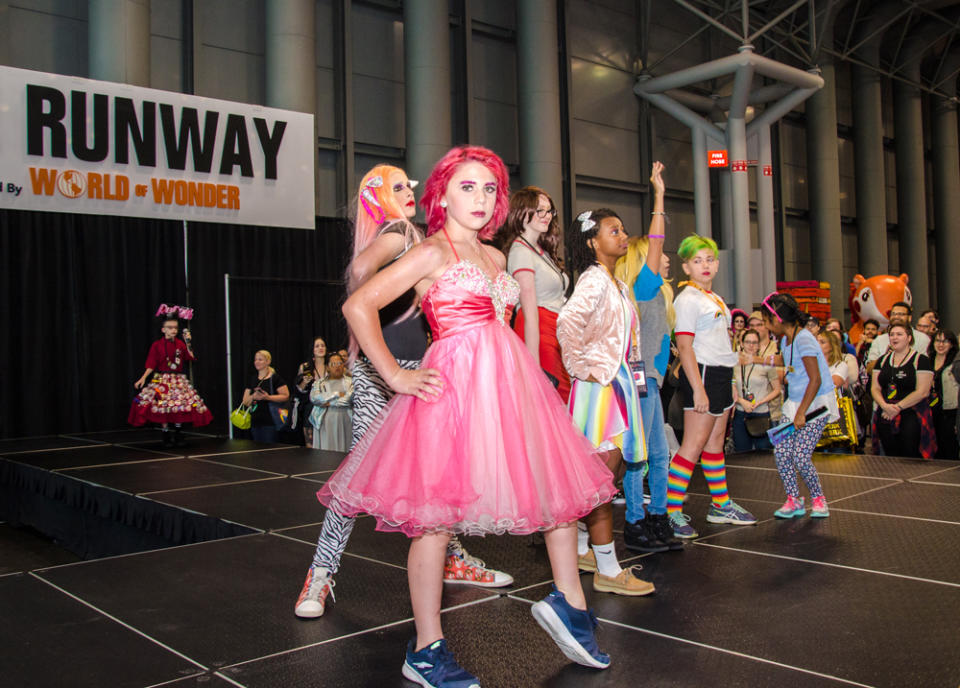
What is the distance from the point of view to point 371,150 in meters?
11.7

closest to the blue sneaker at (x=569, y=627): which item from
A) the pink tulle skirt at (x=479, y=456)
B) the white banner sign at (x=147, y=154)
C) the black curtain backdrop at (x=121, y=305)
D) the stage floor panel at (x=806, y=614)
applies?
the pink tulle skirt at (x=479, y=456)

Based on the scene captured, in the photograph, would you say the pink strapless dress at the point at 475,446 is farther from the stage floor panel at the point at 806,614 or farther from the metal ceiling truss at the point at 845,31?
the metal ceiling truss at the point at 845,31

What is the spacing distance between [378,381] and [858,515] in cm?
236

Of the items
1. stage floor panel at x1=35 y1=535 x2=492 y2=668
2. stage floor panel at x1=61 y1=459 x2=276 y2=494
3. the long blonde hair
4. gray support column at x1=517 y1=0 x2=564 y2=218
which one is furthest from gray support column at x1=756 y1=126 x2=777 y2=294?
stage floor panel at x1=35 y1=535 x2=492 y2=668

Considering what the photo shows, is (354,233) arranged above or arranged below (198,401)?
above

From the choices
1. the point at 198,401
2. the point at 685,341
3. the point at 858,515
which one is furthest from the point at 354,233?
the point at 198,401

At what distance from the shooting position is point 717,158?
13.7 meters

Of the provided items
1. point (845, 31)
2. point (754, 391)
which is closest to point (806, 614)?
point (754, 391)

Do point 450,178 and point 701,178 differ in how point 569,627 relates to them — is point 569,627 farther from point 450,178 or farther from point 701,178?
point 701,178

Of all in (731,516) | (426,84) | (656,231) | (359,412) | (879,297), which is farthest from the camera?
(879,297)

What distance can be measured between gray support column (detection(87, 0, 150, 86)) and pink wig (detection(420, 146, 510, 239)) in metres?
7.66

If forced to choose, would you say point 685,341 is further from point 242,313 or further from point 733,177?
point 733,177

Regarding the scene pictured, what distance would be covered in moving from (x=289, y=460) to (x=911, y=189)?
59.4 ft

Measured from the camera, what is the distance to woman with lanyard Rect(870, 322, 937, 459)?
5.66 meters
